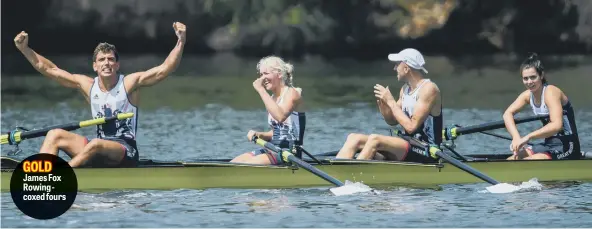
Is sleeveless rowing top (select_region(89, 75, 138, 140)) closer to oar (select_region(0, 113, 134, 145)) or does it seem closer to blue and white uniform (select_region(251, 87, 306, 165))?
oar (select_region(0, 113, 134, 145))

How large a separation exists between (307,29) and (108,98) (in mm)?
43719

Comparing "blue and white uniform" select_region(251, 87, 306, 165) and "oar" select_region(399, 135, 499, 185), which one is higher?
"blue and white uniform" select_region(251, 87, 306, 165)

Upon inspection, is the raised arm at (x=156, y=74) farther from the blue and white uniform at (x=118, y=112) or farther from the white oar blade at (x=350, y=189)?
the white oar blade at (x=350, y=189)

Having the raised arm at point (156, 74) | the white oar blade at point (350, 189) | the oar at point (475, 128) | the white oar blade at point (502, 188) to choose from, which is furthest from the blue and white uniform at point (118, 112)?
the white oar blade at point (502, 188)

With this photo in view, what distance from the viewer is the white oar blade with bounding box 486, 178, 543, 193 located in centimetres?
1844

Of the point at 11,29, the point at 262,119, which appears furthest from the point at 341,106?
the point at 11,29

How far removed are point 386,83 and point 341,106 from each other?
8.95 m

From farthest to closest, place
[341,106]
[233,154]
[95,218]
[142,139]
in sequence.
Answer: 1. [341,106]
2. [142,139]
3. [233,154]
4. [95,218]

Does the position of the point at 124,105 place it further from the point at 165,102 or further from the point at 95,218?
the point at 165,102

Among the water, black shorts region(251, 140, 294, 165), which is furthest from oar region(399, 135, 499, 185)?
black shorts region(251, 140, 294, 165)

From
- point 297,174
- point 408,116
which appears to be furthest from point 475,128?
point 297,174

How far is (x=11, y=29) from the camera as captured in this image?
2421 inches

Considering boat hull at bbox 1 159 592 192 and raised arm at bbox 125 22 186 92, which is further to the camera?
boat hull at bbox 1 159 592 192

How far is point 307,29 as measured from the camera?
201 feet
